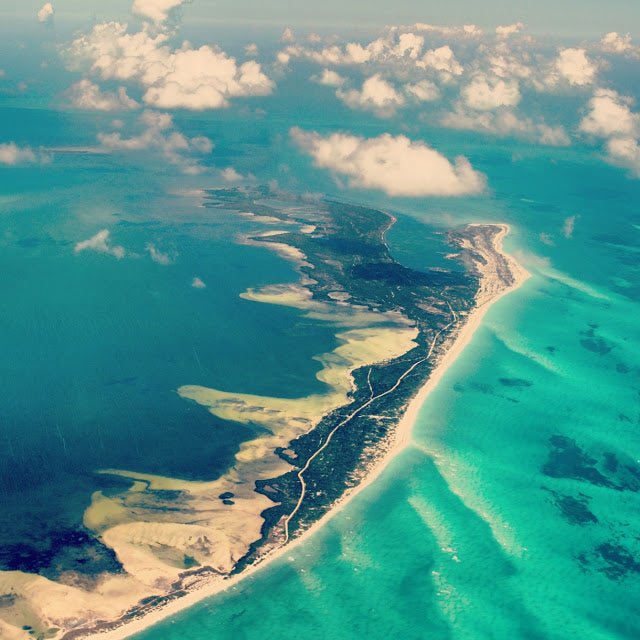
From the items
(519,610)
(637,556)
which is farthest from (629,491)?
(519,610)

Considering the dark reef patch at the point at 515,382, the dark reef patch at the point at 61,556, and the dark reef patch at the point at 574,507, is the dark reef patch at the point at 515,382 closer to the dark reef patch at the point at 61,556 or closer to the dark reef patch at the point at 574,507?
the dark reef patch at the point at 574,507

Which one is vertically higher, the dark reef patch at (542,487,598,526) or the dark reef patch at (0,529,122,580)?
the dark reef patch at (0,529,122,580)

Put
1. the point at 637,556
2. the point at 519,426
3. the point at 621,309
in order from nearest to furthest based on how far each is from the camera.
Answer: the point at 637,556 < the point at 519,426 < the point at 621,309

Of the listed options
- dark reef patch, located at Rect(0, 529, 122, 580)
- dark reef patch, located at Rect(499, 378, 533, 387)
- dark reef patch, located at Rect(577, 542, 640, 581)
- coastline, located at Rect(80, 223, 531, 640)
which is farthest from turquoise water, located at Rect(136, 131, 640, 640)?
dark reef patch, located at Rect(0, 529, 122, 580)

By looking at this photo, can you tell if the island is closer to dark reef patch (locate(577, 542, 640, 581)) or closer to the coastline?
the coastline

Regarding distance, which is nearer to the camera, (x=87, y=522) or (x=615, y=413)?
(x=87, y=522)

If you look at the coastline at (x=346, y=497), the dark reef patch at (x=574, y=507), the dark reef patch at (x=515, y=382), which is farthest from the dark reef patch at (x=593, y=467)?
the coastline at (x=346, y=497)

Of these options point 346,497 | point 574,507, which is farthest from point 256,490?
point 574,507

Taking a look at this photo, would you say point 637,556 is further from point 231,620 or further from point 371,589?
point 231,620
